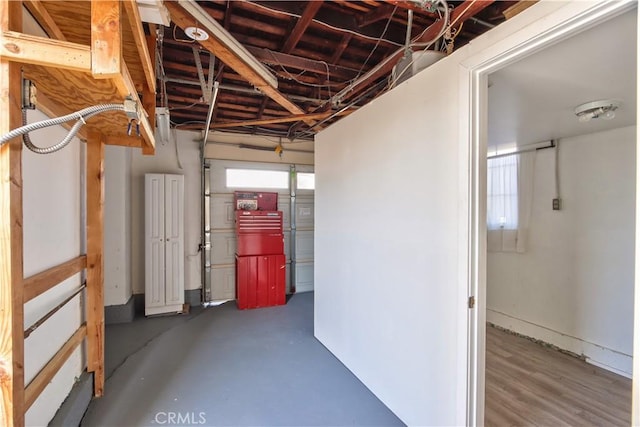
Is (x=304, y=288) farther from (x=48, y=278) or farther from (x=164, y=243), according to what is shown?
(x=48, y=278)

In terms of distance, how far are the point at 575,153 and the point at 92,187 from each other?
4.52 meters

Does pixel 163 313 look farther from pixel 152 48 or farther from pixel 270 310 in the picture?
pixel 152 48

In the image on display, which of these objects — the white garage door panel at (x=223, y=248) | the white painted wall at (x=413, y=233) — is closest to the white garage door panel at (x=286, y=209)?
the white garage door panel at (x=223, y=248)

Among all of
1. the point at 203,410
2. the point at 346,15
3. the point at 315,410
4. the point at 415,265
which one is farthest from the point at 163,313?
the point at 346,15

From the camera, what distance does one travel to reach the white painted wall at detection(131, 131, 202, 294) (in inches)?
167

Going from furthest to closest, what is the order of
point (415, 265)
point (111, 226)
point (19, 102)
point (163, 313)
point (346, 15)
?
point (163, 313) < point (111, 226) < point (346, 15) < point (415, 265) < point (19, 102)

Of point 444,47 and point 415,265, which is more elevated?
point 444,47

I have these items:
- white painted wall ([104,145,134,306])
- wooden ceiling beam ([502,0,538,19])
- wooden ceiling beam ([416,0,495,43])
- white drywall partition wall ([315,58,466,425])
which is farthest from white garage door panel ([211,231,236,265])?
wooden ceiling beam ([502,0,538,19])

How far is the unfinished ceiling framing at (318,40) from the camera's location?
186 cm

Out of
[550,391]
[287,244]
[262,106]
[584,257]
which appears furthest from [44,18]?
[584,257]

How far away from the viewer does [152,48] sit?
196cm

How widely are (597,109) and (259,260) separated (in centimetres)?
408

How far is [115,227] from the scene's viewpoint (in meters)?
3.77

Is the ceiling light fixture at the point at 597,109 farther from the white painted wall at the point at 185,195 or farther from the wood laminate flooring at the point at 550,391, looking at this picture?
the white painted wall at the point at 185,195
